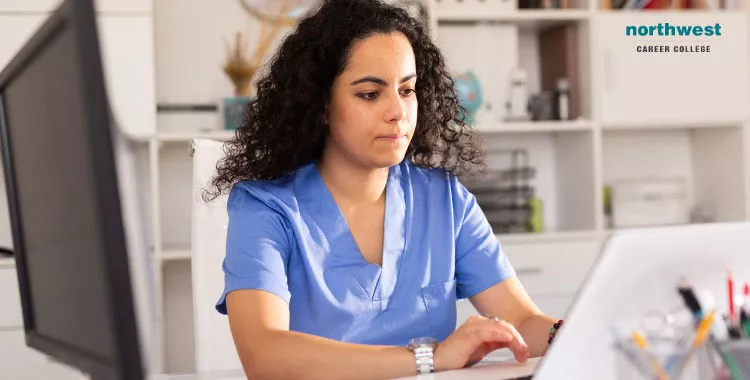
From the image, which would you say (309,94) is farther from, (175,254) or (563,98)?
(563,98)

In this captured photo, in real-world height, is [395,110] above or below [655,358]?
above

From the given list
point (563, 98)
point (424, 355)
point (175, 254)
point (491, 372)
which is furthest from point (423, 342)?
point (563, 98)

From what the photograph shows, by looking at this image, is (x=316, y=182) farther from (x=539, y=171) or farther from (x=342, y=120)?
(x=539, y=171)

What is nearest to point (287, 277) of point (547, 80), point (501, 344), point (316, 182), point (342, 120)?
point (316, 182)

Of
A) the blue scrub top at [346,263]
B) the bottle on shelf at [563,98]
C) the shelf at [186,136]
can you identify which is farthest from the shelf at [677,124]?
the blue scrub top at [346,263]

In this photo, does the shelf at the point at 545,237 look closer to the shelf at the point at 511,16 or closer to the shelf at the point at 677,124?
the shelf at the point at 677,124

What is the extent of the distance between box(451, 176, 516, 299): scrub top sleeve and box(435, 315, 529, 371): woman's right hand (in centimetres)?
45

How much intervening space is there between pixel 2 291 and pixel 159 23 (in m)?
1.06

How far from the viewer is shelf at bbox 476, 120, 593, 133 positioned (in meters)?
3.15

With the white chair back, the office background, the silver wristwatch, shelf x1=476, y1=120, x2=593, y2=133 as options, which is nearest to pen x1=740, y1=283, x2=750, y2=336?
the silver wristwatch

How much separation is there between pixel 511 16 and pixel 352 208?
1.77 metres

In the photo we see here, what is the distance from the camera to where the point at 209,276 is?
1663 millimetres

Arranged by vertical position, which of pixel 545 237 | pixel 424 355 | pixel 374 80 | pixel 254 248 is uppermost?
pixel 374 80

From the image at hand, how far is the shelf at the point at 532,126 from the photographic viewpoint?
10.3 feet
